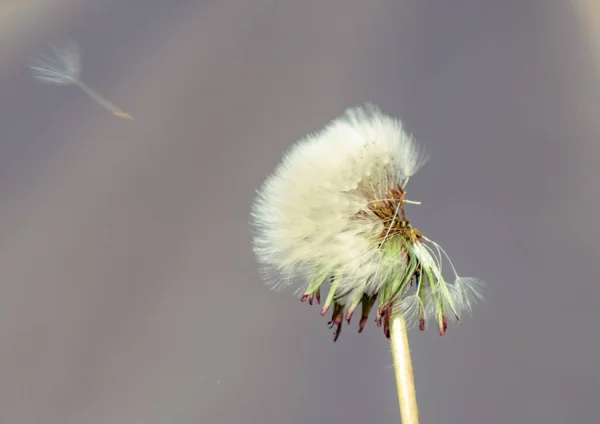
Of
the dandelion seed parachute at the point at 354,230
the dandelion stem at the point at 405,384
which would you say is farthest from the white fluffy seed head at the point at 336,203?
the dandelion stem at the point at 405,384

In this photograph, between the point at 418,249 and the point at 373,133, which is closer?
the point at 418,249

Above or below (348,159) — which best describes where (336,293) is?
below

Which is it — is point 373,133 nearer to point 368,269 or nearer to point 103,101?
point 368,269

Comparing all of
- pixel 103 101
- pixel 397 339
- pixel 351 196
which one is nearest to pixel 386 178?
pixel 351 196

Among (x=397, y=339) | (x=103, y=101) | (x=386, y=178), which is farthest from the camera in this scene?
(x=103, y=101)

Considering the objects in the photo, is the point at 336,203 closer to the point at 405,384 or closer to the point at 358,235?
the point at 358,235

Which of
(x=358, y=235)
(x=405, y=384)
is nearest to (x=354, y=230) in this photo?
(x=358, y=235)

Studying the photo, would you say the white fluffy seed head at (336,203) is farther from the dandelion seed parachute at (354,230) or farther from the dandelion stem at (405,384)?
the dandelion stem at (405,384)

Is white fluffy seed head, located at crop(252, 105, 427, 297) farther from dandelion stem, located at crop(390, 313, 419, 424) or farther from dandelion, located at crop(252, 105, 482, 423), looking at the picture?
dandelion stem, located at crop(390, 313, 419, 424)
